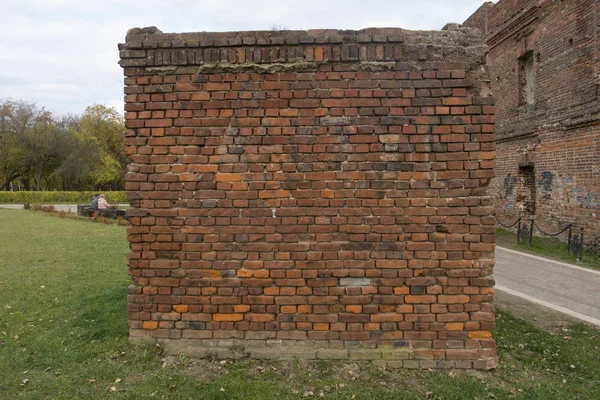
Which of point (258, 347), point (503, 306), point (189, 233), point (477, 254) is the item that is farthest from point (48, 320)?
point (503, 306)

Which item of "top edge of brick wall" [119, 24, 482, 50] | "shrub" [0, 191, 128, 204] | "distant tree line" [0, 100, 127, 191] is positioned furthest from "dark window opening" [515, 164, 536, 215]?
"distant tree line" [0, 100, 127, 191]

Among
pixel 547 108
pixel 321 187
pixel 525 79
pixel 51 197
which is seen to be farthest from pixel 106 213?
pixel 51 197

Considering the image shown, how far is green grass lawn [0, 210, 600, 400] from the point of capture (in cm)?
329

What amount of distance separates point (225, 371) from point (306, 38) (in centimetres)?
322

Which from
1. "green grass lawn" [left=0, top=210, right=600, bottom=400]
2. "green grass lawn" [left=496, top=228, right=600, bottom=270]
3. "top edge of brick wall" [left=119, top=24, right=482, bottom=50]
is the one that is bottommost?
"green grass lawn" [left=496, top=228, right=600, bottom=270]

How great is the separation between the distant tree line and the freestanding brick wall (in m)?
42.1

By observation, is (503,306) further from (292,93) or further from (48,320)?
(48,320)

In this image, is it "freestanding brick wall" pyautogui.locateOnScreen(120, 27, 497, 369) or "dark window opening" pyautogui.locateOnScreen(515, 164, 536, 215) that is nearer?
"freestanding brick wall" pyautogui.locateOnScreen(120, 27, 497, 369)

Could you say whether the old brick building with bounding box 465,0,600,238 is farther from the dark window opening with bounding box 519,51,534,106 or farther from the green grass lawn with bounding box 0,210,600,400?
the green grass lawn with bounding box 0,210,600,400

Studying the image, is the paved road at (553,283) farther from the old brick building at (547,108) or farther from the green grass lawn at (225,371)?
the old brick building at (547,108)

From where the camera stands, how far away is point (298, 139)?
12.2 ft

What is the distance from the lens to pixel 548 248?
1116 cm

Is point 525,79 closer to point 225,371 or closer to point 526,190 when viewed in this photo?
point 526,190

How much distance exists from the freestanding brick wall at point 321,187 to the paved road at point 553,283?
10.5ft
